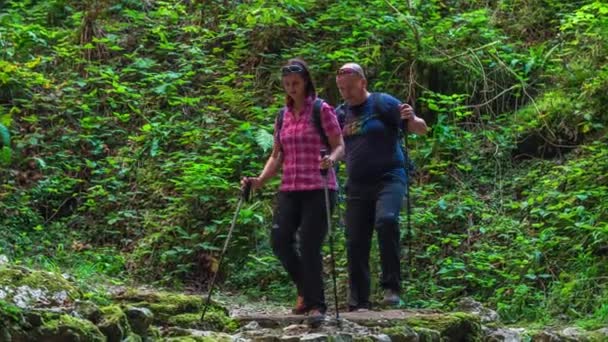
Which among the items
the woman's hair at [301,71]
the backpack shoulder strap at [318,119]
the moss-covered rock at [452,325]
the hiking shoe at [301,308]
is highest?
the woman's hair at [301,71]

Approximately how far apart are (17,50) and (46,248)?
4.93 metres

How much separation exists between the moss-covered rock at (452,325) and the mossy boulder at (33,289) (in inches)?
93.1

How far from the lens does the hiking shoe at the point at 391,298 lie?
6.70 metres

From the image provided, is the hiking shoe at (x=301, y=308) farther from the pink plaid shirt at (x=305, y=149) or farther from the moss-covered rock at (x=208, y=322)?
the pink plaid shirt at (x=305, y=149)

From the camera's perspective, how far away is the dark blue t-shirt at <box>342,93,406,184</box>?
22.0ft

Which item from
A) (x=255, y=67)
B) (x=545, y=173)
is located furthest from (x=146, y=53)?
(x=545, y=173)

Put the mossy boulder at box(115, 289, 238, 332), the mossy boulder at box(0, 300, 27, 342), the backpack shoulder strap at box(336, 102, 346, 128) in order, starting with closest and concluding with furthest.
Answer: the mossy boulder at box(0, 300, 27, 342) < the mossy boulder at box(115, 289, 238, 332) < the backpack shoulder strap at box(336, 102, 346, 128)

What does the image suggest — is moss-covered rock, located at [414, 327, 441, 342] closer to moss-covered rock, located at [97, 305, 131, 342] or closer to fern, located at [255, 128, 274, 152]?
moss-covered rock, located at [97, 305, 131, 342]

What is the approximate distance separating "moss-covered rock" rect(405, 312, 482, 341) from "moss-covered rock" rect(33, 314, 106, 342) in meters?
2.49

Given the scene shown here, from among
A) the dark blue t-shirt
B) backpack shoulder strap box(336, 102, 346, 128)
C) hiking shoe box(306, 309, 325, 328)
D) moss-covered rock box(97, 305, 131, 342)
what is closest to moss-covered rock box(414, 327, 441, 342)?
hiking shoe box(306, 309, 325, 328)

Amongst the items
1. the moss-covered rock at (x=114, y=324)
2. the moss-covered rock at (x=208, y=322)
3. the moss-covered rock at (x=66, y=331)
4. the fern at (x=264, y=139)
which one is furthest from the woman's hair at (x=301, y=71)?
the fern at (x=264, y=139)

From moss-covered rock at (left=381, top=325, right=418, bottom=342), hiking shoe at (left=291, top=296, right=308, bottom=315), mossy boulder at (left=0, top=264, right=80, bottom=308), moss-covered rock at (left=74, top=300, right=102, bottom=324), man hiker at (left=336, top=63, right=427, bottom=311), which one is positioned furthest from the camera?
man hiker at (left=336, top=63, right=427, bottom=311)

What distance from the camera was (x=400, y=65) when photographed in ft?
41.7

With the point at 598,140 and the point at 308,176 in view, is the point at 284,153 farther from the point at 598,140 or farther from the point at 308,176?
the point at 598,140
